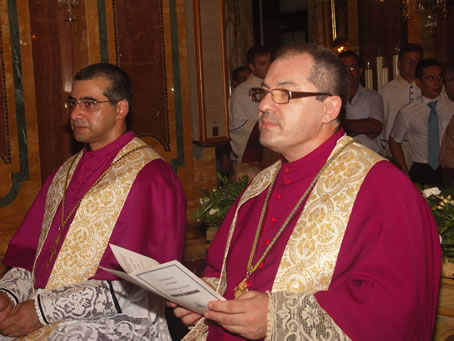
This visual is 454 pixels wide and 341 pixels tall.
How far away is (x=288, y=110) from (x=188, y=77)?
480cm

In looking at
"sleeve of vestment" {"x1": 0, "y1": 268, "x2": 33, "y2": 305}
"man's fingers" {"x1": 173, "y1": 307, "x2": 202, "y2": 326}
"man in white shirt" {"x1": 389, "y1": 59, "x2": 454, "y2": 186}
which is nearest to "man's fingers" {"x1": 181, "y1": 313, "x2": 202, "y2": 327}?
"man's fingers" {"x1": 173, "y1": 307, "x2": 202, "y2": 326}

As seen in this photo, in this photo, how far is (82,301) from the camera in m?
2.95

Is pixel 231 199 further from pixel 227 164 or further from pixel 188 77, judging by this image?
pixel 227 164

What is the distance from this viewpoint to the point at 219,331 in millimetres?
2562

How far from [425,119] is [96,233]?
4.44 meters

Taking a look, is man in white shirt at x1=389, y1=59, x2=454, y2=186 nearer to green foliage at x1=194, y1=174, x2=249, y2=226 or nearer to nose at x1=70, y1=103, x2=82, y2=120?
green foliage at x1=194, y1=174, x2=249, y2=226

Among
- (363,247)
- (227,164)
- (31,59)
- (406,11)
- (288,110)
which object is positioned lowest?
(227,164)

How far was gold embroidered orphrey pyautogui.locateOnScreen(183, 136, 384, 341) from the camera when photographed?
2309 millimetres

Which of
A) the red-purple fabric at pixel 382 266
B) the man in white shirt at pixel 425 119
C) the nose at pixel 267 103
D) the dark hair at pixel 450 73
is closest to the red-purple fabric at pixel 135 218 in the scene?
the red-purple fabric at pixel 382 266

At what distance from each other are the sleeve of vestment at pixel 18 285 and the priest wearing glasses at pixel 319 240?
111 centimetres

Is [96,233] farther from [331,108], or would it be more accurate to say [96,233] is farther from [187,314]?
[331,108]

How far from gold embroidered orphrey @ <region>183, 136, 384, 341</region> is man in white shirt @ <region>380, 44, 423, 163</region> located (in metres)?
5.62

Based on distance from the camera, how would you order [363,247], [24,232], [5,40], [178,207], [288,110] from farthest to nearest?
[5,40]
[24,232]
[178,207]
[288,110]
[363,247]

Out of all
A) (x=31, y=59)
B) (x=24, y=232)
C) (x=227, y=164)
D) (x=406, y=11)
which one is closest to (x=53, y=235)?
(x=24, y=232)
